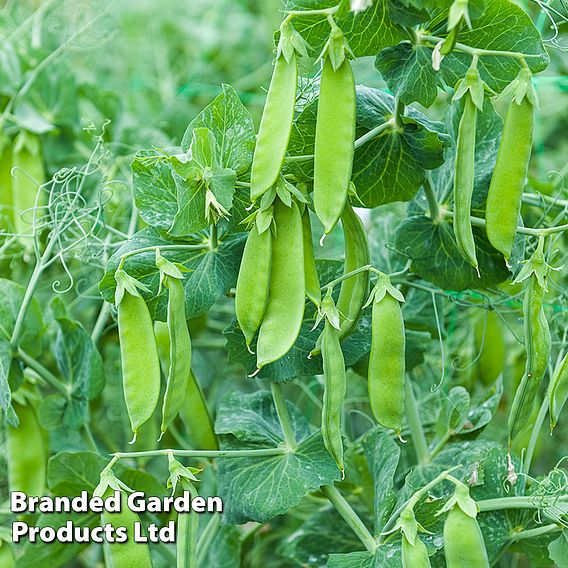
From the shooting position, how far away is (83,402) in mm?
1187

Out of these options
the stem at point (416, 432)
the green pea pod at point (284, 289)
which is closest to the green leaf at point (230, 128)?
the green pea pod at point (284, 289)

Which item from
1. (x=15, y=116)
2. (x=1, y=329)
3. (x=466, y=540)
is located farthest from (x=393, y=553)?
(x=15, y=116)

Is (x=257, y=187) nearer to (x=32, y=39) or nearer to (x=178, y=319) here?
→ (x=178, y=319)

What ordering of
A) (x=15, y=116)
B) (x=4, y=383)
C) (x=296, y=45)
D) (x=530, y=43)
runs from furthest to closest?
(x=15, y=116)
(x=4, y=383)
(x=530, y=43)
(x=296, y=45)

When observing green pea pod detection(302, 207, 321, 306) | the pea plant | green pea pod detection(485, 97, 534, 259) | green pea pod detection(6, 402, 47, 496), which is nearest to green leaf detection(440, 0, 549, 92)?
the pea plant

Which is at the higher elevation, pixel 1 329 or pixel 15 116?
pixel 15 116

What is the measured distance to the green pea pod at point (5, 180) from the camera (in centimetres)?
144

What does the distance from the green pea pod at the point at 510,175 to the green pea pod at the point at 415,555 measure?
11.2 inches

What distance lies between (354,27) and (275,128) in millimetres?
141

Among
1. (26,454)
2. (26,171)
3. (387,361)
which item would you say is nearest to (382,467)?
(387,361)

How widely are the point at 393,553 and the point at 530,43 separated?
54cm

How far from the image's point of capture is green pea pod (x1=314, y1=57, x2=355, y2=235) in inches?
28.6

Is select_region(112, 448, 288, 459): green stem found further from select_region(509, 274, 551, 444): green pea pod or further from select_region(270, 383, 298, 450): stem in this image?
select_region(509, 274, 551, 444): green pea pod

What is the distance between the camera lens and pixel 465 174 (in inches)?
30.0
